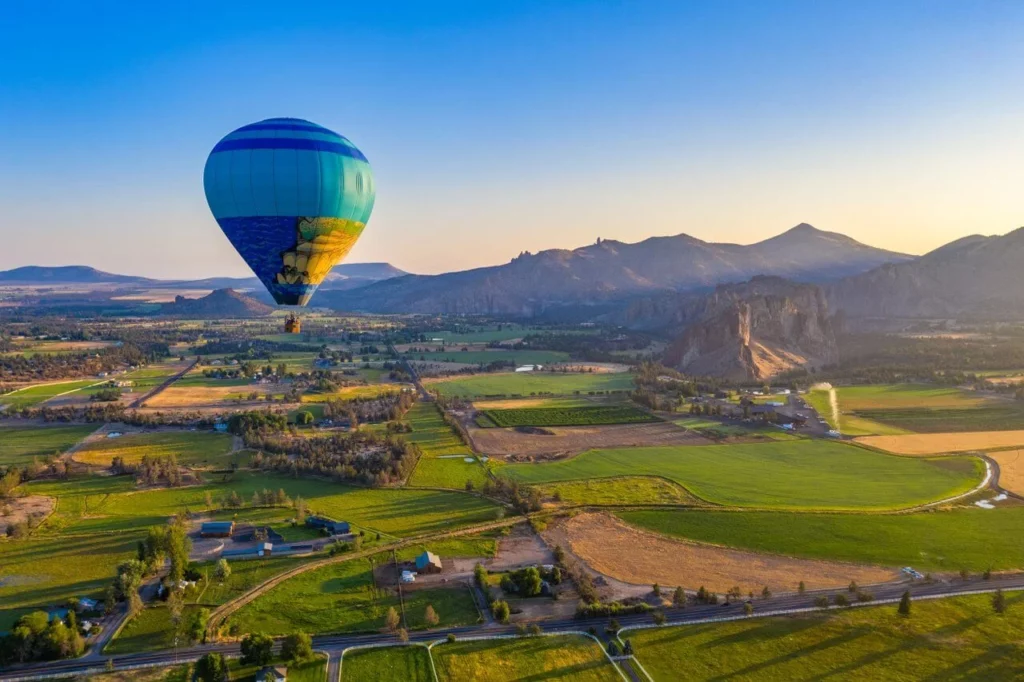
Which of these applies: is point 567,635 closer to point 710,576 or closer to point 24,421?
point 710,576

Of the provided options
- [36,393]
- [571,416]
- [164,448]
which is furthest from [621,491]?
[36,393]

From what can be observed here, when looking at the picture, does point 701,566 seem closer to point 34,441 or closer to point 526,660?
point 526,660

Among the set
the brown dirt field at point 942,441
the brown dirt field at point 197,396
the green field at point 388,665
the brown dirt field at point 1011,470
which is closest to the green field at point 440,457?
the green field at point 388,665

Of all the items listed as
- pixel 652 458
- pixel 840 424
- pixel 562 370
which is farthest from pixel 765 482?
pixel 562 370

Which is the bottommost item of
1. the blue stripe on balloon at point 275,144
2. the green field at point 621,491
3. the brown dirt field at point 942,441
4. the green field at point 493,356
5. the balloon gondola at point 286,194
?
the green field at point 621,491

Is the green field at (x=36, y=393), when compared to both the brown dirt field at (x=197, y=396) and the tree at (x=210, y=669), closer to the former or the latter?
the brown dirt field at (x=197, y=396)

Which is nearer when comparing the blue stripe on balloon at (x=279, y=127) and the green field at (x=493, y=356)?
the blue stripe on balloon at (x=279, y=127)

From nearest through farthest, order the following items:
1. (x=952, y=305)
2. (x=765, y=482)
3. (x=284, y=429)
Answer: (x=765, y=482) → (x=284, y=429) → (x=952, y=305)
